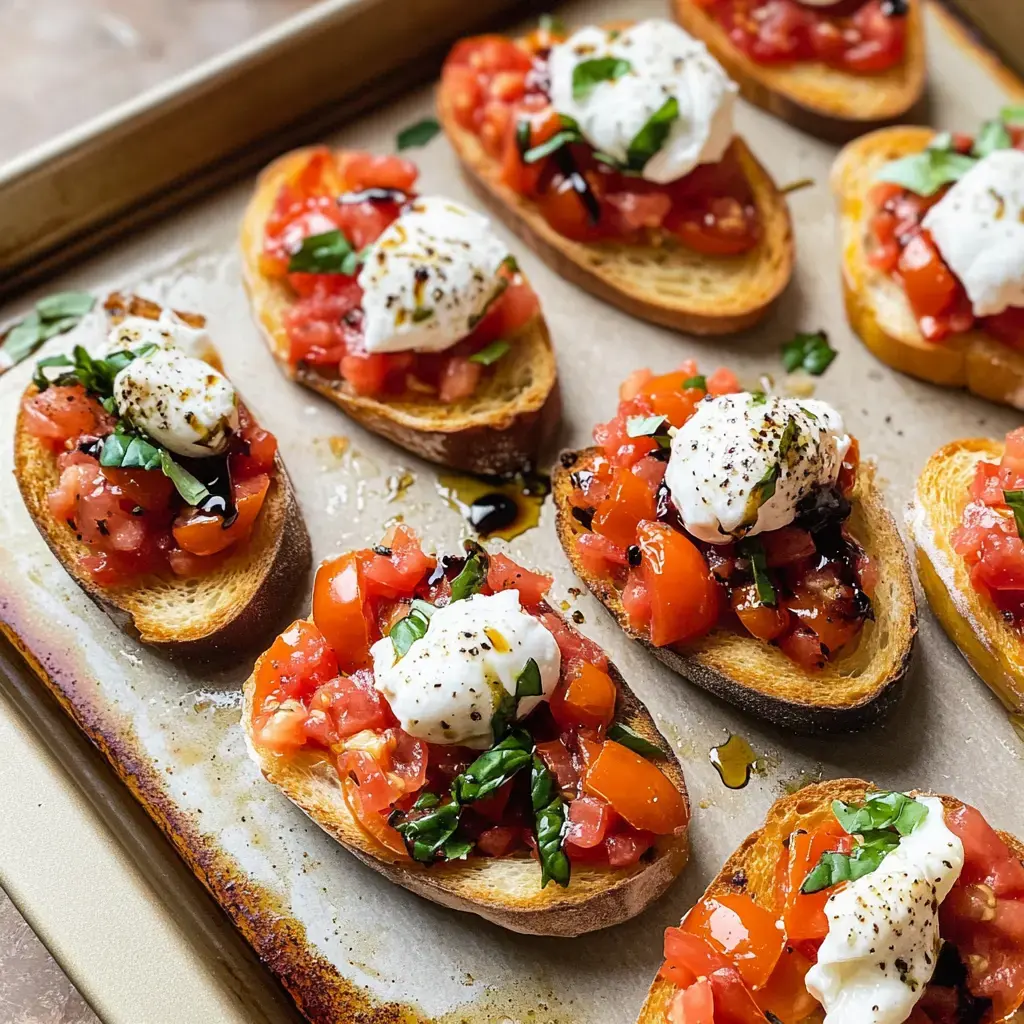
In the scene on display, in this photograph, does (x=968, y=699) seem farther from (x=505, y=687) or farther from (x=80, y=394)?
(x=80, y=394)

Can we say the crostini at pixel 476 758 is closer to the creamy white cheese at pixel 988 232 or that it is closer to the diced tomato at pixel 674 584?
the diced tomato at pixel 674 584

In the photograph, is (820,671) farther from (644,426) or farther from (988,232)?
(988,232)

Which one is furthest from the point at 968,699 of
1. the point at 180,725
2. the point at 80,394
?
the point at 80,394

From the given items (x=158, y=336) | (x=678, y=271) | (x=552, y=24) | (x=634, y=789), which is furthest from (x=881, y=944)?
(x=552, y=24)

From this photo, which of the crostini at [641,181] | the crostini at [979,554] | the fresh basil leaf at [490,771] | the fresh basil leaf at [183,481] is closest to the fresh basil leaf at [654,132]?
the crostini at [641,181]

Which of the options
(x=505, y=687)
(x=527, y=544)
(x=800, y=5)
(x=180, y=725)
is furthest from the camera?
(x=800, y=5)

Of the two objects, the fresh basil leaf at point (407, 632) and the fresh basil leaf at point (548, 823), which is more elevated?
the fresh basil leaf at point (407, 632)
